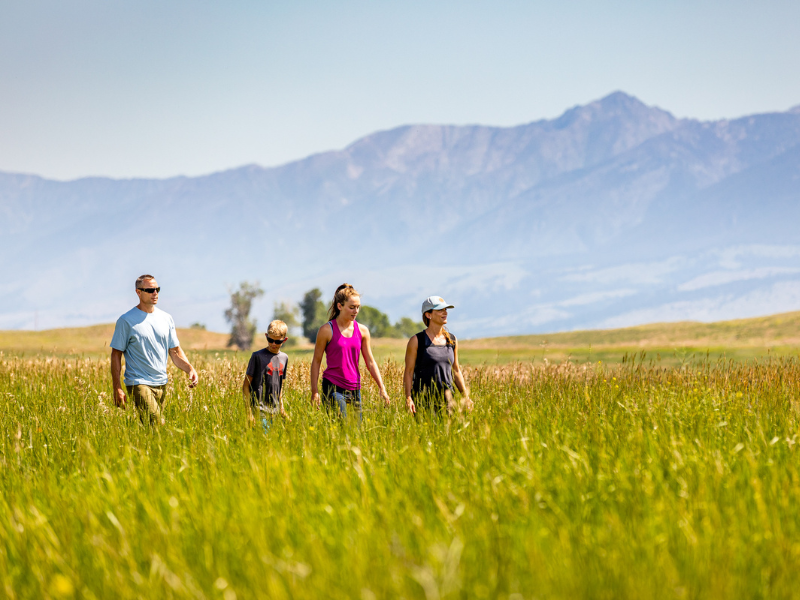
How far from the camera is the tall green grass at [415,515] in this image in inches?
141

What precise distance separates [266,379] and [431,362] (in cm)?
179

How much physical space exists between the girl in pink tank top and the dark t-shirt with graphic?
435 millimetres

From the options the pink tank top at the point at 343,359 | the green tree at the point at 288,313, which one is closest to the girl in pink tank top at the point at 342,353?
the pink tank top at the point at 343,359

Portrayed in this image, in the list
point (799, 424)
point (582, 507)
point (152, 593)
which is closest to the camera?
point (152, 593)

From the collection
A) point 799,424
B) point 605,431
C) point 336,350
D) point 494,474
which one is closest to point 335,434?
point 336,350

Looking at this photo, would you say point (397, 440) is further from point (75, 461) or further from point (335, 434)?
point (75, 461)

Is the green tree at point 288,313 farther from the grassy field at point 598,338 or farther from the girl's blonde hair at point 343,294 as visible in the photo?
the girl's blonde hair at point 343,294

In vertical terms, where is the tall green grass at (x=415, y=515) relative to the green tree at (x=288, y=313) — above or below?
below

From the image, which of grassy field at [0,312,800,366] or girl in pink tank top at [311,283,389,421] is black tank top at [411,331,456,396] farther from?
grassy field at [0,312,800,366]

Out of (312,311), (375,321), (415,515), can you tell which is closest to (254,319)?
(312,311)

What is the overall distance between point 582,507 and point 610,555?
88cm

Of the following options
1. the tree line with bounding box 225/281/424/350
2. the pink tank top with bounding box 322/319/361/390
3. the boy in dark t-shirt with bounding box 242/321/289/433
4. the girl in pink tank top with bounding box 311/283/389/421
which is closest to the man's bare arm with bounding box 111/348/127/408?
the boy in dark t-shirt with bounding box 242/321/289/433

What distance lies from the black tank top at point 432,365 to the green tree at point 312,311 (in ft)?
197

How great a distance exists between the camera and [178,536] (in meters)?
4.38
